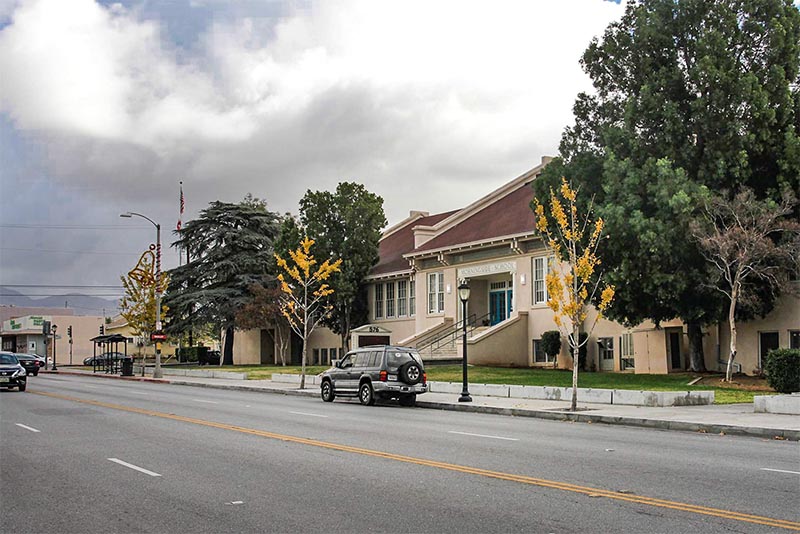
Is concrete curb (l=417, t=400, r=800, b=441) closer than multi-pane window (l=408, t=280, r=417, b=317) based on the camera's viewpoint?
Yes

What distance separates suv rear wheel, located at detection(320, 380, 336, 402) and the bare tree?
44.3 feet

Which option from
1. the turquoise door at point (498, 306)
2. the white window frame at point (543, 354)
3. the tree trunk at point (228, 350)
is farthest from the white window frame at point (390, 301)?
the tree trunk at point (228, 350)

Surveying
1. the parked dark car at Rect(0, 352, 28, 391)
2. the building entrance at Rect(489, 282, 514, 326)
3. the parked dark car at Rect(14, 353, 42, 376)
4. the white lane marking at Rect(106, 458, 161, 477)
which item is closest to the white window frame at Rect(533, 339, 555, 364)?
the building entrance at Rect(489, 282, 514, 326)

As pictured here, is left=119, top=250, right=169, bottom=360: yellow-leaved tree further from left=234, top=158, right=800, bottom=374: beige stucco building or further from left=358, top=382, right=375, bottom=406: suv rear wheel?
left=358, top=382, right=375, bottom=406: suv rear wheel

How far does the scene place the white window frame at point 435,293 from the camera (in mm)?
51312

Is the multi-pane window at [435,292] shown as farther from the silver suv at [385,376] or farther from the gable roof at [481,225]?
the silver suv at [385,376]

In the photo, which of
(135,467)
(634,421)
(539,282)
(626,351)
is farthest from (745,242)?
A: (135,467)

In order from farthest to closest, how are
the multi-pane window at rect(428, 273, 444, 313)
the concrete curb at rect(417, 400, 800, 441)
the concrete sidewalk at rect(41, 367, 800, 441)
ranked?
1. the multi-pane window at rect(428, 273, 444, 313)
2. the concrete sidewalk at rect(41, 367, 800, 441)
3. the concrete curb at rect(417, 400, 800, 441)

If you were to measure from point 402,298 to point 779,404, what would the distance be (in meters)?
34.9

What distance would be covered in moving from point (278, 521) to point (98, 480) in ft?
13.1

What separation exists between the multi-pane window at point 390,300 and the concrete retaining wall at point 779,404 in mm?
35144

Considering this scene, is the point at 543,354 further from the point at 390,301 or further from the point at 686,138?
the point at 686,138

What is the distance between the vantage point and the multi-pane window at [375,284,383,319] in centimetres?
5706

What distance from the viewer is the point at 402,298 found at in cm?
5531
